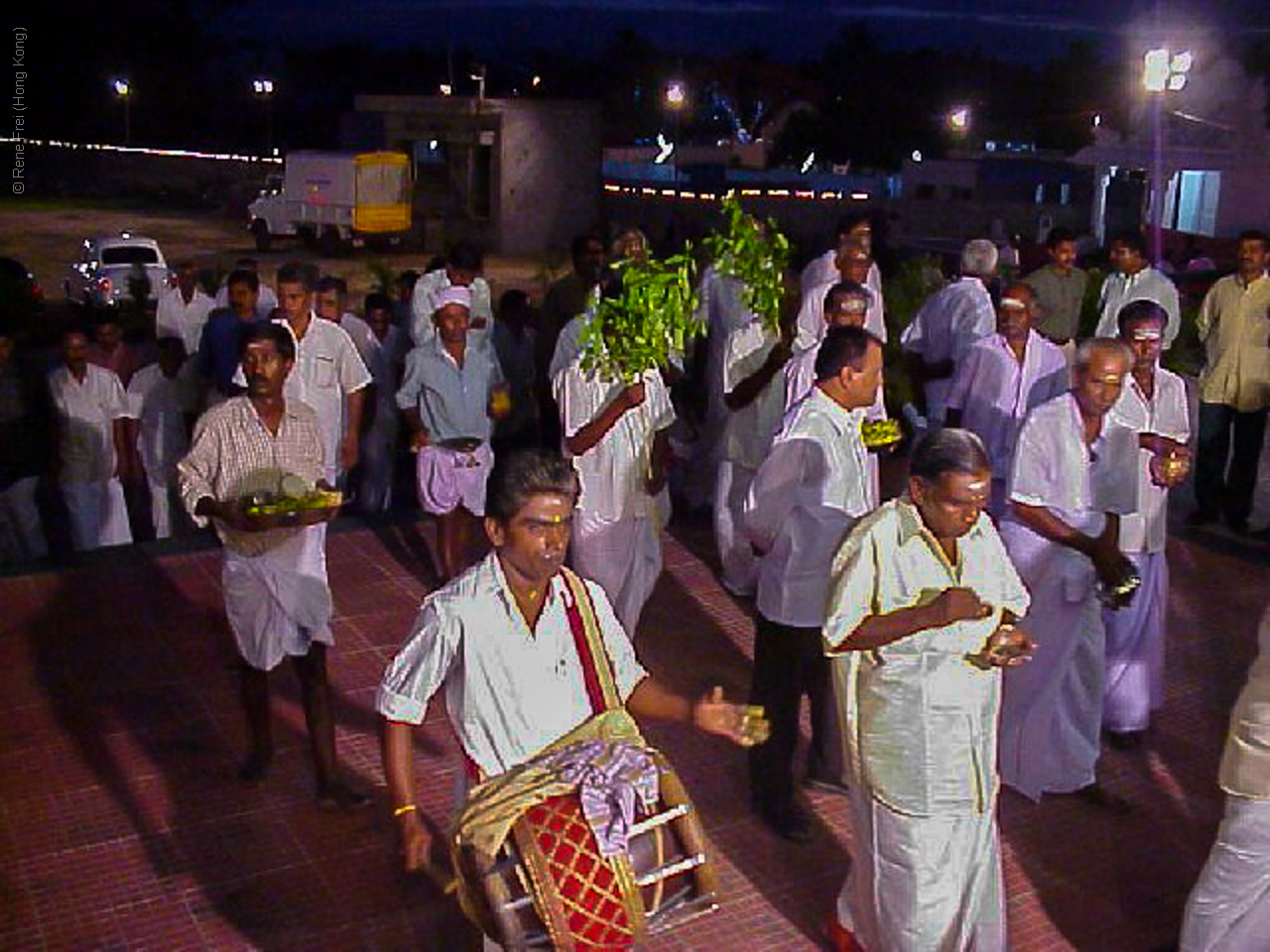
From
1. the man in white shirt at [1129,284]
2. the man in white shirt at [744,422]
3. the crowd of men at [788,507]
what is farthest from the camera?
the man in white shirt at [1129,284]

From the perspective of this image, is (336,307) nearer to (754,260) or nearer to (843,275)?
(754,260)

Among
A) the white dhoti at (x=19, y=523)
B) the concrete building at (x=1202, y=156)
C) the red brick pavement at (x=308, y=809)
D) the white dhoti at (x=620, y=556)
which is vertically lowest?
the red brick pavement at (x=308, y=809)

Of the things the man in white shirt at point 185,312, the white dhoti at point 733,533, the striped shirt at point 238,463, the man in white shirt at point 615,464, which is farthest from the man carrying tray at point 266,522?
the man in white shirt at point 185,312

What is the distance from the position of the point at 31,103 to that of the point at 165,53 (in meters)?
7.66

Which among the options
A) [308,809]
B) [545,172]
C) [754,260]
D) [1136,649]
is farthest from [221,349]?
[545,172]

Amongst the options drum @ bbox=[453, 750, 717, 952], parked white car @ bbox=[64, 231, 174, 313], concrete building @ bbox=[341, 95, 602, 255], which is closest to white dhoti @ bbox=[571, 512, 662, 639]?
drum @ bbox=[453, 750, 717, 952]

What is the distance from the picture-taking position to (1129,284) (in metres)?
10.0

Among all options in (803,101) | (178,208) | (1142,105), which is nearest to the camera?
(1142,105)

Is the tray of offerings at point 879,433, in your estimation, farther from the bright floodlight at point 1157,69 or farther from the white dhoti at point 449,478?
the bright floodlight at point 1157,69

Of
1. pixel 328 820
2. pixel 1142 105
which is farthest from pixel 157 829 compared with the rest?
pixel 1142 105

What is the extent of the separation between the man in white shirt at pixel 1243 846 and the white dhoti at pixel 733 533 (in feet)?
14.0

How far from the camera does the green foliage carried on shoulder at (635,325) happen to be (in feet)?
20.9

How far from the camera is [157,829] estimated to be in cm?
580

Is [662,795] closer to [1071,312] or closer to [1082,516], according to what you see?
[1082,516]
